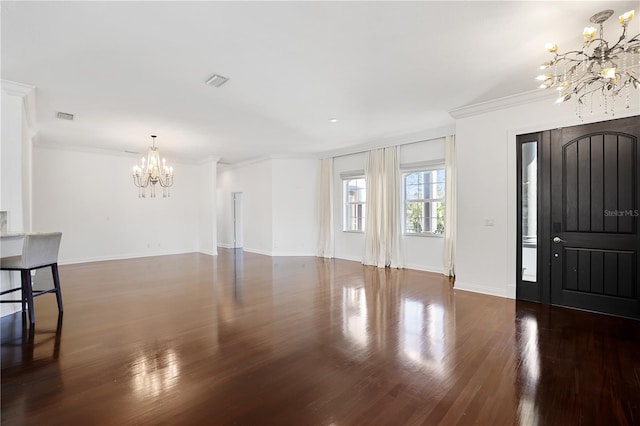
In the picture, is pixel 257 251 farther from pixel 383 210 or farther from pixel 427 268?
pixel 427 268

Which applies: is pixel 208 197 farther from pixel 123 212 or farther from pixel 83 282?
pixel 83 282

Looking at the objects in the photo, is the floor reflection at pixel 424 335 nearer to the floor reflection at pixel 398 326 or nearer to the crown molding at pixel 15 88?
the floor reflection at pixel 398 326

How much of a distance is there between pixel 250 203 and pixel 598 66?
8.03m

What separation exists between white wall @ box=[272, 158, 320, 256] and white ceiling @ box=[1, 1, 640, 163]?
10.5 feet

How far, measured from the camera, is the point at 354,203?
7.84 m

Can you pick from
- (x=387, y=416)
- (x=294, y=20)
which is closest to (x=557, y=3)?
(x=294, y=20)

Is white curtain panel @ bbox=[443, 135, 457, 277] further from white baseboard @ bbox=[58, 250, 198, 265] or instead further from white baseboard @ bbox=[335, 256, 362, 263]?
white baseboard @ bbox=[58, 250, 198, 265]

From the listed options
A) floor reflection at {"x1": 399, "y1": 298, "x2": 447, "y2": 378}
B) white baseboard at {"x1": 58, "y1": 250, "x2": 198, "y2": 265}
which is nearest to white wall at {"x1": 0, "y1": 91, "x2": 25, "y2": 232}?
white baseboard at {"x1": 58, "y1": 250, "x2": 198, "y2": 265}

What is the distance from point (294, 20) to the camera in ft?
8.03

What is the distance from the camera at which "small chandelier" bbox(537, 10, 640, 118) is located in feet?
7.58

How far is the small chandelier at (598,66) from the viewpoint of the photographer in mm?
2312

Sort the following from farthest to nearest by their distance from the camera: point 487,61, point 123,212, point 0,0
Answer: point 123,212
point 487,61
point 0,0

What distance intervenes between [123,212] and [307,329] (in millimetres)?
7060

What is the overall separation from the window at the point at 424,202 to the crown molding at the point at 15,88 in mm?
6315
